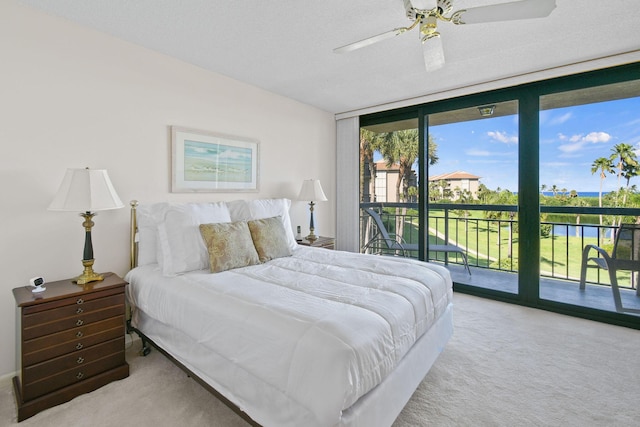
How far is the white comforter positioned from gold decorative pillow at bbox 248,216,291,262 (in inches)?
11.9

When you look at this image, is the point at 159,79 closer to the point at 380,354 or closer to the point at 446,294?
the point at 380,354

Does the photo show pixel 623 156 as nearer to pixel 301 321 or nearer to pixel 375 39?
pixel 375 39

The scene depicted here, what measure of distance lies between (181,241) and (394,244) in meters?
3.27

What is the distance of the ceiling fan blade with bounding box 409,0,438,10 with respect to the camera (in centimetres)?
167

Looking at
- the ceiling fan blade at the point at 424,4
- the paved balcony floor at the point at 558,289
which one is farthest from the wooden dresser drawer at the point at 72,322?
the paved balcony floor at the point at 558,289

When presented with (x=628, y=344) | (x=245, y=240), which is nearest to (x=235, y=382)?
(x=245, y=240)

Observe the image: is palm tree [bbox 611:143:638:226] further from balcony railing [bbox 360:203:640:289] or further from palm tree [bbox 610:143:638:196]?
balcony railing [bbox 360:203:640:289]

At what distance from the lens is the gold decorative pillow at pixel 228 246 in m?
2.28

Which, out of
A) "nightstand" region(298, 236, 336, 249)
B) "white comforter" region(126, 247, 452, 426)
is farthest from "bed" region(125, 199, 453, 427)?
"nightstand" region(298, 236, 336, 249)

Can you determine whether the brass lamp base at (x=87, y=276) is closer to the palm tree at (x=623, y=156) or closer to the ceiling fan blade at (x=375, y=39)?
the ceiling fan blade at (x=375, y=39)

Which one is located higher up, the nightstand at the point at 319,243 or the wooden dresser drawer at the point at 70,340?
the nightstand at the point at 319,243

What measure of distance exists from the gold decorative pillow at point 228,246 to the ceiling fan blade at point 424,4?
1.98 metres

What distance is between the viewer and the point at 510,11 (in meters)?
1.63

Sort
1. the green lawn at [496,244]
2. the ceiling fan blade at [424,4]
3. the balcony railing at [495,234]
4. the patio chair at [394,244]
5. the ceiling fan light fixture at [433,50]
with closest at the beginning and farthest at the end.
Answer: the ceiling fan blade at [424,4] < the ceiling fan light fixture at [433,50] < the balcony railing at [495,234] < the green lawn at [496,244] < the patio chair at [394,244]
